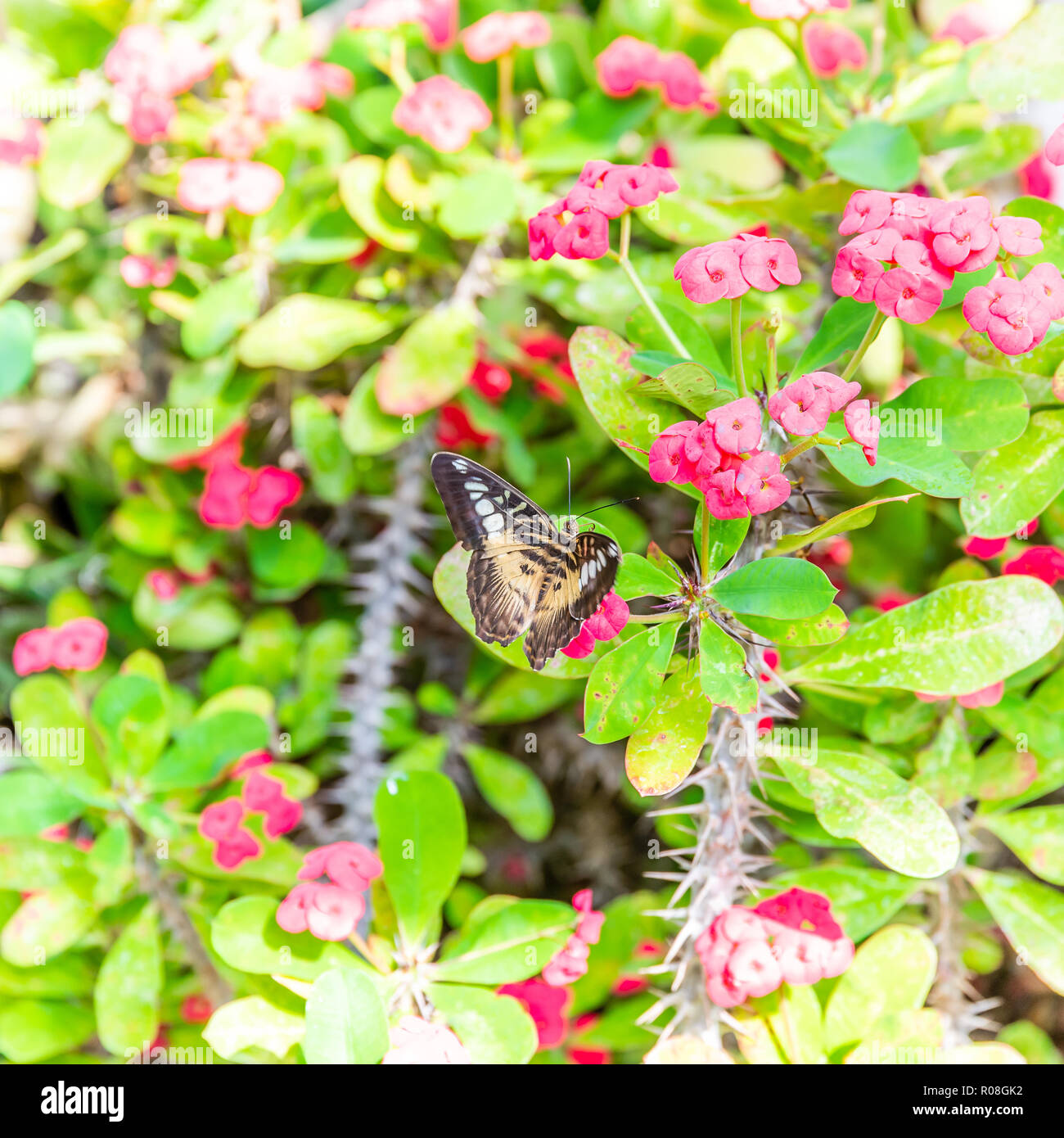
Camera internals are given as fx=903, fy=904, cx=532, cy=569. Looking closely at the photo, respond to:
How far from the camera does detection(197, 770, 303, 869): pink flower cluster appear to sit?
1236mm

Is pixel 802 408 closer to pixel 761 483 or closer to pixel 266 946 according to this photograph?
pixel 761 483

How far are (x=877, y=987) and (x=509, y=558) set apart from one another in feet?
2.35

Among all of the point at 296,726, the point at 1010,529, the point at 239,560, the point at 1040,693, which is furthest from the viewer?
the point at 239,560

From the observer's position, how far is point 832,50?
1489mm

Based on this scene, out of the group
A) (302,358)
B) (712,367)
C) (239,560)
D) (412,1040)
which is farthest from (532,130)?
(412,1040)

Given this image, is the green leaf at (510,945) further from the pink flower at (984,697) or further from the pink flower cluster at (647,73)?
the pink flower cluster at (647,73)

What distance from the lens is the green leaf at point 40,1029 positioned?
1270 mm

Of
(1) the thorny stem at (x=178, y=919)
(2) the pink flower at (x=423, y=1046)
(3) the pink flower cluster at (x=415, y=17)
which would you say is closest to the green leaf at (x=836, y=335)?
(2) the pink flower at (x=423, y=1046)

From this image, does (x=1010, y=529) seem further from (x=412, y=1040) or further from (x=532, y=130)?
(x=532, y=130)

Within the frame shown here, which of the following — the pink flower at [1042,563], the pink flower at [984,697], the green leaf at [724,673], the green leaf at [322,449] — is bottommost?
the pink flower at [984,697]

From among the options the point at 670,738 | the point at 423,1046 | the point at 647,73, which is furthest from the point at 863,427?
the point at 647,73

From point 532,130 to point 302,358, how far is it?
0.57m

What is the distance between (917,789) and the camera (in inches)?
38.9

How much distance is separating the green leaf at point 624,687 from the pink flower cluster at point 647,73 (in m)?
1.06
